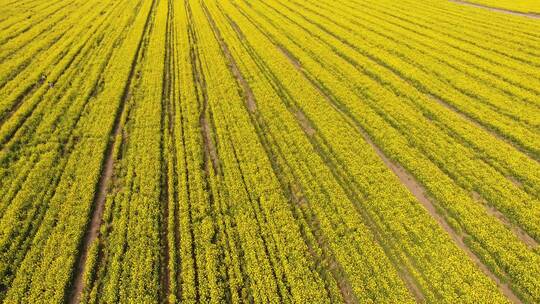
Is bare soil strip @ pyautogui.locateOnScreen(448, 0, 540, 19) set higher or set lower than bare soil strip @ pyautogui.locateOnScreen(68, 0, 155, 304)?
higher

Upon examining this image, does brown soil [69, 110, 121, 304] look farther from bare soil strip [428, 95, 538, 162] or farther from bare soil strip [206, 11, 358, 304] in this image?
bare soil strip [428, 95, 538, 162]

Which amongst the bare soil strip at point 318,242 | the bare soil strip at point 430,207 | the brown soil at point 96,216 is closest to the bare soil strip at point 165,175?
the brown soil at point 96,216

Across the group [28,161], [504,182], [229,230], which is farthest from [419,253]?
[28,161]

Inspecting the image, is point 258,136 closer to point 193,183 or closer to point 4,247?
point 193,183

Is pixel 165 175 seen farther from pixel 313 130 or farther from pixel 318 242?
pixel 313 130

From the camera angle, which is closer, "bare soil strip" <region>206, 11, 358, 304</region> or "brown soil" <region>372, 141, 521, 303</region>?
"bare soil strip" <region>206, 11, 358, 304</region>

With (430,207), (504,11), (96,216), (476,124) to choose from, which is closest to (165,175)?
(96,216)

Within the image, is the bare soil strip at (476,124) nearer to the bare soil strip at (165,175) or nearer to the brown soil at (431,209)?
the brown soil at (431,209)

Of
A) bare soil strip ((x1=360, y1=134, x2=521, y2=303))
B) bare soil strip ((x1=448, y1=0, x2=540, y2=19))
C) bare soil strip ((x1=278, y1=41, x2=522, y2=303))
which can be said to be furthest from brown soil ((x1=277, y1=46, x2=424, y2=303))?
bare soil strip ((x1=448, y1=0, x2=540, y2=19))
